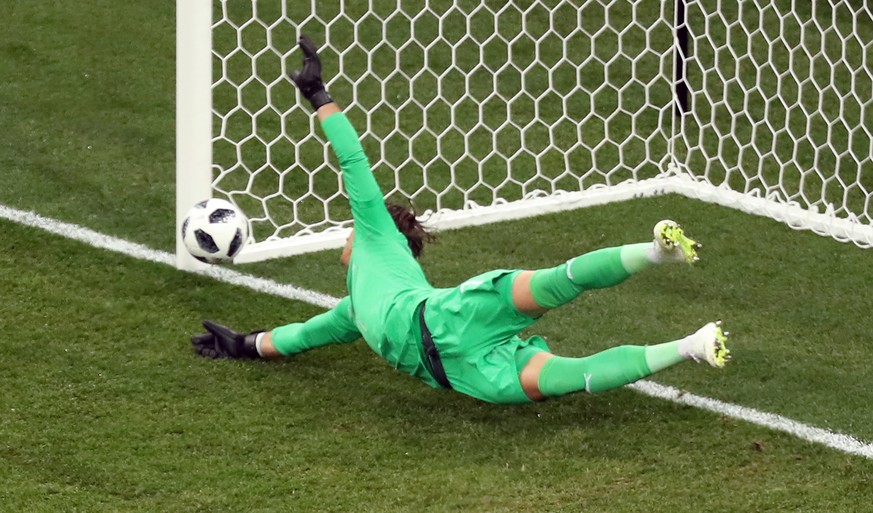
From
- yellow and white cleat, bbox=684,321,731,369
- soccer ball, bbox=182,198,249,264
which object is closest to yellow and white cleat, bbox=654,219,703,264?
yellow and white cleat, bbox=684,321,731,369

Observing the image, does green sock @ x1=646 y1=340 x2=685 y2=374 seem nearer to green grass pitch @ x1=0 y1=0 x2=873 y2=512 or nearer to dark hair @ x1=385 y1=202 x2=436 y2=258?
green grass pitch @ x1=0 y1=0 x2=873 y2=512

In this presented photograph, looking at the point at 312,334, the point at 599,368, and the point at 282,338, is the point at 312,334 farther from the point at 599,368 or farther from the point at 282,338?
the point at 599,368

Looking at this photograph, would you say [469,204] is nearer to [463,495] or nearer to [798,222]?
[798,222]

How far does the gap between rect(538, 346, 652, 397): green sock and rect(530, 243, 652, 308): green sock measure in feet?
0.67

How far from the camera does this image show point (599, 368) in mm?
4109

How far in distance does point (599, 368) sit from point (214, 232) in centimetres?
138

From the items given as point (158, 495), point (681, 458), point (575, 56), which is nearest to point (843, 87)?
point (575, 56)

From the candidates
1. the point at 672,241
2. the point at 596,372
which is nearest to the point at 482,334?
the point at 596,372

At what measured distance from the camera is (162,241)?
5582 millimetres

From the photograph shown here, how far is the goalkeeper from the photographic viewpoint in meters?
4.03

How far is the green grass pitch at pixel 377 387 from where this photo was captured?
395 centimetres

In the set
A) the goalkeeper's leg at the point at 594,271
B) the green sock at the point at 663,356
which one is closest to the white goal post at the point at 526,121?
the goalkeeper's leg at the point at 594,271

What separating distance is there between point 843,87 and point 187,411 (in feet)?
14.1

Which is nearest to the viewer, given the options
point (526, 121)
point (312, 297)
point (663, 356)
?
point (663, 356)
